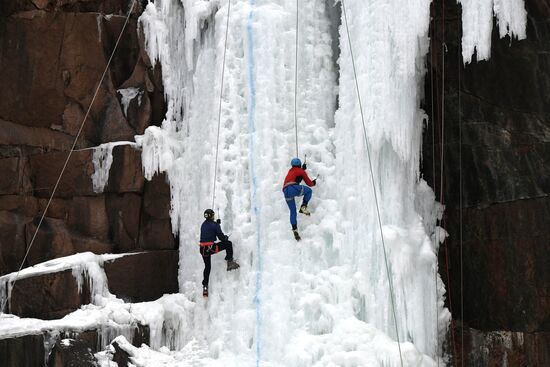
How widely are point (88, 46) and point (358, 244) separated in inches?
234

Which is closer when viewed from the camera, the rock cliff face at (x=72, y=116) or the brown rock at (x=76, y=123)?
the rock cliff face at (x=72, y=116)

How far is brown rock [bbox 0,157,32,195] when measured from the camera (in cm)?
1327

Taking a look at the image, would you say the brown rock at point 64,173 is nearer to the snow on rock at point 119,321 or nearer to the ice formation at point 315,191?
the ice formation at point 315,191

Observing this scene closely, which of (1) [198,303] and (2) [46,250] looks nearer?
(1) [198,303]

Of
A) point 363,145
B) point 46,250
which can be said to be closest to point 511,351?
point 363,145

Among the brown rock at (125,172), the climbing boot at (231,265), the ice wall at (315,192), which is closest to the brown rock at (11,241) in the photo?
the brown rock at (125,172)

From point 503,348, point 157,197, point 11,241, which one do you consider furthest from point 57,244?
point 503,348

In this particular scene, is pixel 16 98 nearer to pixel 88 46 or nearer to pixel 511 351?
pixel 88 46

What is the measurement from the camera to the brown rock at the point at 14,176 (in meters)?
13.3

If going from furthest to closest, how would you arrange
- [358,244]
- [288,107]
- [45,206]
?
[45,206]
[288,107]
[358,244]

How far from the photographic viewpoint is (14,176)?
1333 cm

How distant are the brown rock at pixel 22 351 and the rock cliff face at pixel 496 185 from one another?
603 cm

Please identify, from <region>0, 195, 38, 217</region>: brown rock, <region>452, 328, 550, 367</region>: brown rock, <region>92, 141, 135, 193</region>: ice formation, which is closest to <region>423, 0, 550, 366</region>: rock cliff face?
<region>452, 328, 550, 367</region>: brown rock

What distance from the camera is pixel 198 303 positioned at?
12.0 meters
